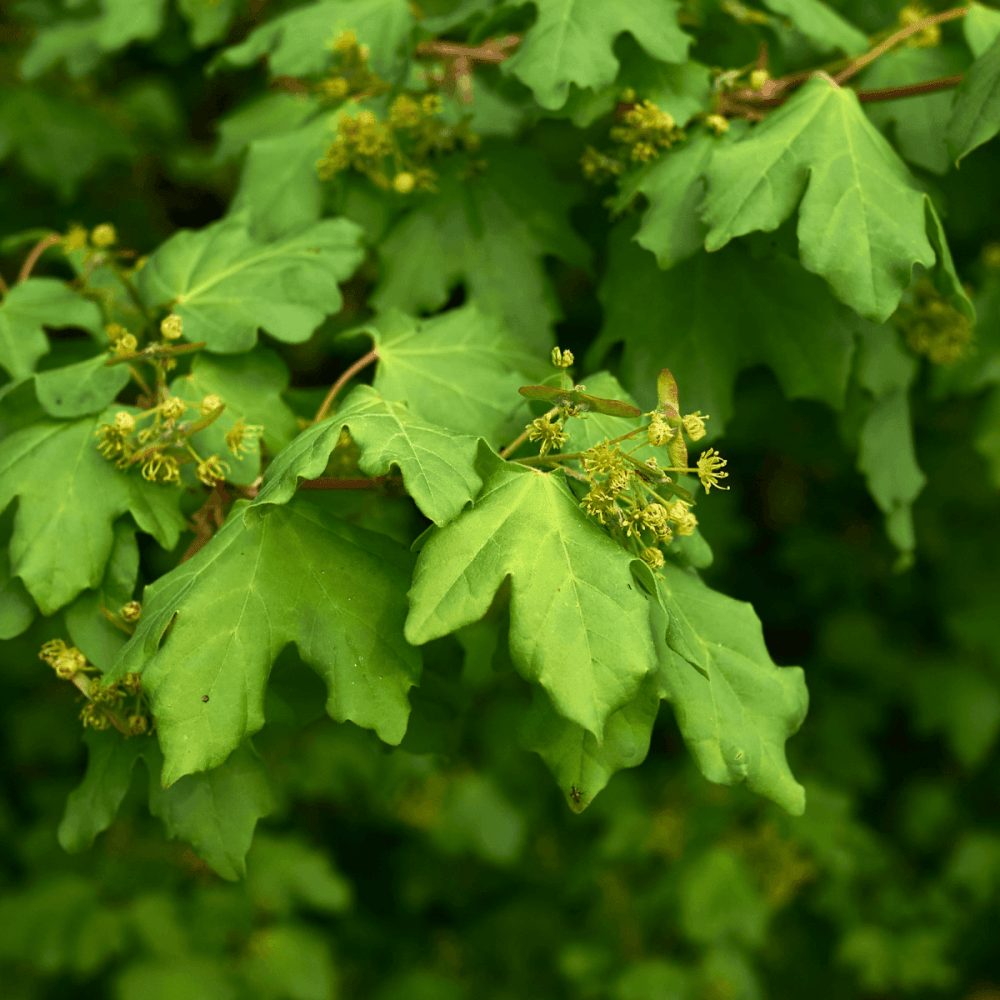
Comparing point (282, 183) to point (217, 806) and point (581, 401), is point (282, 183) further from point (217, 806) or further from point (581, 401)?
point (217, 806)

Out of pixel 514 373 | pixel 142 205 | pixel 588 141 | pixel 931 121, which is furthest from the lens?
pixel 142 205

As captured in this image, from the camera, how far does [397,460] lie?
1199 millimetres

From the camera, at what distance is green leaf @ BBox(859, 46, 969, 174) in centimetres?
181

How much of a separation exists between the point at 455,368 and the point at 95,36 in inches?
58.0

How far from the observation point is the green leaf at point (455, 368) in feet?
5.23

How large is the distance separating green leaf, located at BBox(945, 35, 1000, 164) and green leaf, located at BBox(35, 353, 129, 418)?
4.56 ft

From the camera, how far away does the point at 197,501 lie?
174 cm

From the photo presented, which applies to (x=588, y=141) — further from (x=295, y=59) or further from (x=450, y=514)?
(x=450, y=514)

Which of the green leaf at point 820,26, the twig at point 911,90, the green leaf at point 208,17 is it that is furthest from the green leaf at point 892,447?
the green leaf at point 208,17

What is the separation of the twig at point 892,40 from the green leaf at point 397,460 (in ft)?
3.60

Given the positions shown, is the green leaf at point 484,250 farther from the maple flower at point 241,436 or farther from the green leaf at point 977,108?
the green leaf at point 977,108

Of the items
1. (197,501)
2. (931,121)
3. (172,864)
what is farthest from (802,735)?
(197,501)

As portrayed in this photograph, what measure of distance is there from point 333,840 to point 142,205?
259 cm

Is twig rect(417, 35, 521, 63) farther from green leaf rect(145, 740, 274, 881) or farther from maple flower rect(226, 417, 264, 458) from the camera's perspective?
green leaf rect(145, 740, 274, 881)
